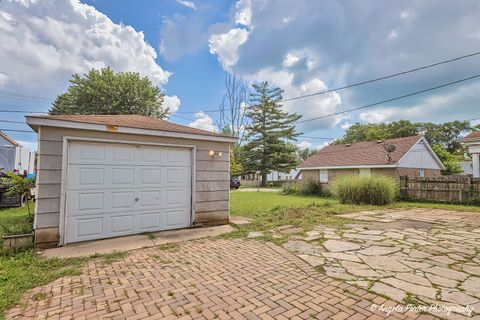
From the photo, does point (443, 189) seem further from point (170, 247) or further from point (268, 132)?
point (268, 132)

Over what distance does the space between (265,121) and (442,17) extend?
19.1 m

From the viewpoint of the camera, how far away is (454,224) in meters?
6.23

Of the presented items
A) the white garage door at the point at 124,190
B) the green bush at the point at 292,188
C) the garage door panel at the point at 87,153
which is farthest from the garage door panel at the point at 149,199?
the green bush at the point at 292,188

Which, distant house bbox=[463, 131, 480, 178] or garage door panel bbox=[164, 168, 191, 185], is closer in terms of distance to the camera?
garage door panel bbox=[164, 168, 191, 185]

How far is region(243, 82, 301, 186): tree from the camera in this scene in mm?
26641

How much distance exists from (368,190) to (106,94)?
2136cm

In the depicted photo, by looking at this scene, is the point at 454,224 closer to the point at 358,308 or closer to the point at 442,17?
the point at 358,308

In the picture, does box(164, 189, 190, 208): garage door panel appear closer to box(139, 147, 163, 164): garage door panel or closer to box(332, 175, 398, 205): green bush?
box(139, 147, 163, 164): garage door panel

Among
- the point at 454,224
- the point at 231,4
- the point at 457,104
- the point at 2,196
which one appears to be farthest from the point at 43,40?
the point at 457,104

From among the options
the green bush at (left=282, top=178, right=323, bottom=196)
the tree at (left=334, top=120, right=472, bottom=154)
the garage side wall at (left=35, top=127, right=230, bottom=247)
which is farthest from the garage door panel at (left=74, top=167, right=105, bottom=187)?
the tree at (left=334, top=120, right=472, bottom=154)

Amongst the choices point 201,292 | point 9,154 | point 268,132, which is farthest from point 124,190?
point 268,132

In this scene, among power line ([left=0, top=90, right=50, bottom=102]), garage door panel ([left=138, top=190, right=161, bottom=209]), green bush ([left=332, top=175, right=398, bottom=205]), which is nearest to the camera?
garage door panel ([left=138, top=190, right=161, bottom=209])

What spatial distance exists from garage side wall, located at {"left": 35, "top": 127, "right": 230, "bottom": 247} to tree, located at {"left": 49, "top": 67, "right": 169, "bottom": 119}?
1768 centimetres

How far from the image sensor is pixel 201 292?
269cm
